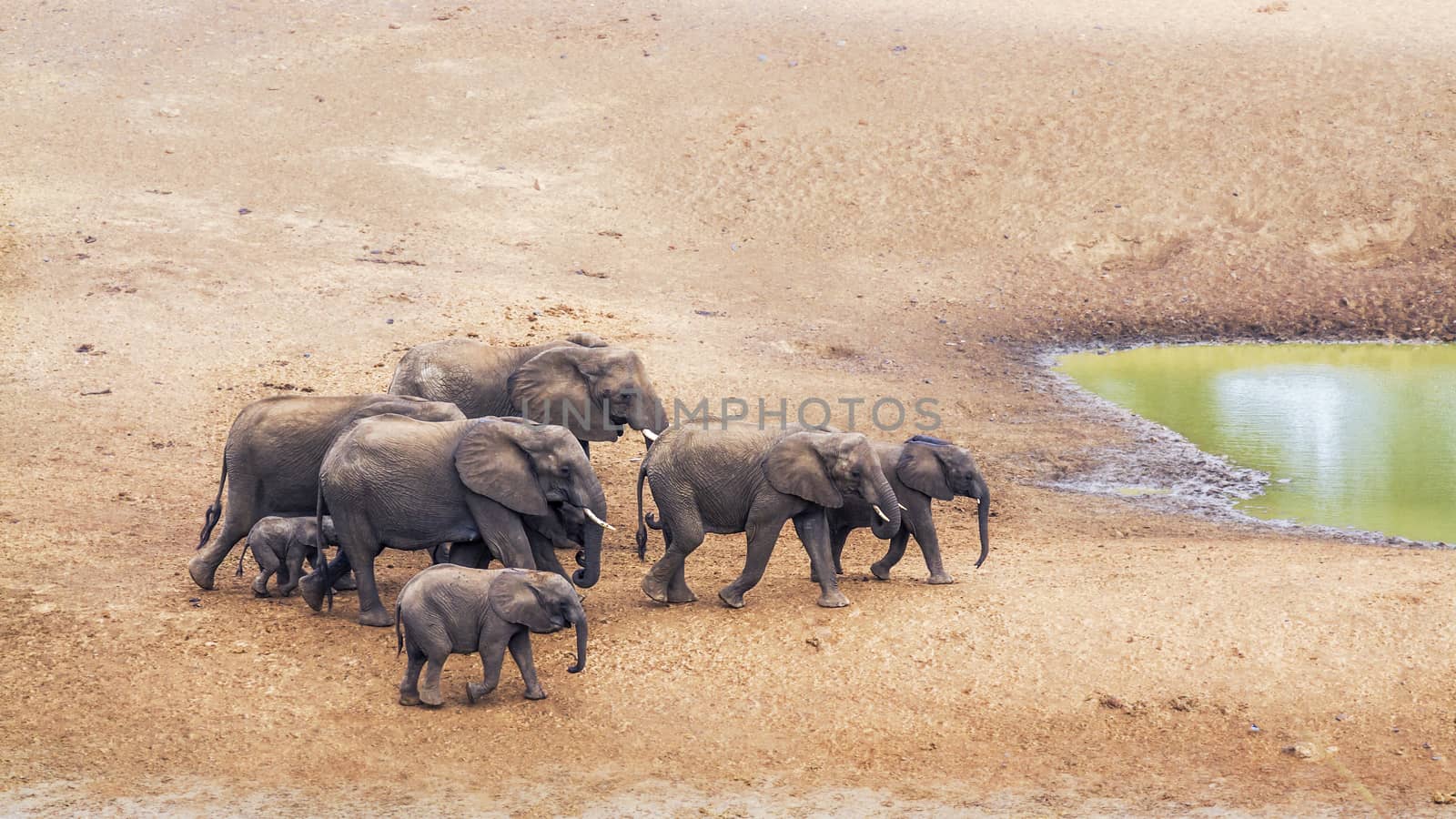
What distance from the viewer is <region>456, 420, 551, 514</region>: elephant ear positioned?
414 inches

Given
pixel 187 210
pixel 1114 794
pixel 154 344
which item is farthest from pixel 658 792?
pixel 187 210

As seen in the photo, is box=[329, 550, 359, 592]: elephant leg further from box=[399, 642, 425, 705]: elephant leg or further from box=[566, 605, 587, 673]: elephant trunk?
box=[566, 605, 587, 673]: elephant trunk

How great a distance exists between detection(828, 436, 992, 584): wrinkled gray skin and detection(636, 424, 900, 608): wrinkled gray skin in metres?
0.43

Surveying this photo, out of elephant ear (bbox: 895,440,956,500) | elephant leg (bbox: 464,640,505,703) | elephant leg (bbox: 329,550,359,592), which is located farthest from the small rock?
elephant leg (bbox: 329,550,359,592)

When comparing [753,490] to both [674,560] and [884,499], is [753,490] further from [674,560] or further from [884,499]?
[884,499]

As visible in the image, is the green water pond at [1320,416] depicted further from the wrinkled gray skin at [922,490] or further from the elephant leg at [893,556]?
the elephant leg at [893,556]

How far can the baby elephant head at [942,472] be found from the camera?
11555 millimetres

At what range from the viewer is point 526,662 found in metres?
9.73

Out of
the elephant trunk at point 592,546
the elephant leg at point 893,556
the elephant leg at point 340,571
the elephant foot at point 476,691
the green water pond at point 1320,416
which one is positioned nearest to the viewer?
the elephant foot at point 476,691

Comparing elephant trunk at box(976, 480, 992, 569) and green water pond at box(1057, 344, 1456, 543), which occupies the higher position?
elephant trunk at box(976, 480, 992, 569)

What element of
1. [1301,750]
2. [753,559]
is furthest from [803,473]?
[1301,750]

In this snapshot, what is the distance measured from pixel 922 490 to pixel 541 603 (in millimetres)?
3409

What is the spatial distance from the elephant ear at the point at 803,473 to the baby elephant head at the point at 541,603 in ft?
6.98

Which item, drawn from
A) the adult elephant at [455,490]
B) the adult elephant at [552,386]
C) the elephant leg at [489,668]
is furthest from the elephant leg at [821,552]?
the elephant leg at [489,668]
